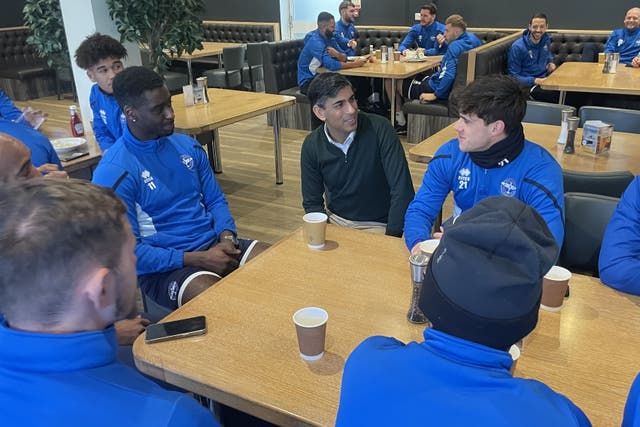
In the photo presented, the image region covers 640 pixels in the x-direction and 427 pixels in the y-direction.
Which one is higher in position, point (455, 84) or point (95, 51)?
point (95, 51)

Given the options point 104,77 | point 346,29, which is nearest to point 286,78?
point 346,29

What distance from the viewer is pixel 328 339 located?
1.39 m

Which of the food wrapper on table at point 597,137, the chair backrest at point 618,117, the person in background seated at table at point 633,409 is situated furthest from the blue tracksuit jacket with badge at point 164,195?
the chair backrest at point 618,117

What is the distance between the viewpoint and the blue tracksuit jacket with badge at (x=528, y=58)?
6078mm

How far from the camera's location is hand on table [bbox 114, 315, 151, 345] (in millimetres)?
1772

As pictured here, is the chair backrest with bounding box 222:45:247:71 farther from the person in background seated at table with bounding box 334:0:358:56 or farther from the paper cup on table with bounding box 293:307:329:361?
the paper cup on table with bounding box 293:307:329:361

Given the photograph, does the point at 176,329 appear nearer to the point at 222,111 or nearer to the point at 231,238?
the point at 231,238

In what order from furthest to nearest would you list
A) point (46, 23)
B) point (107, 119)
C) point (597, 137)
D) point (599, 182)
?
point (46, 23) → point (107, 119) → point (597, 137) → point (599, 182)

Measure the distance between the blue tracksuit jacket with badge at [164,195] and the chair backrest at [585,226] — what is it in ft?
4.70

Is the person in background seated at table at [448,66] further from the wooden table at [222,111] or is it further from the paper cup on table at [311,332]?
the paper cup on table at [311,332]

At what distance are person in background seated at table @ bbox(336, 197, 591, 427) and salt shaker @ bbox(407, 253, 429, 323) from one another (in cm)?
50

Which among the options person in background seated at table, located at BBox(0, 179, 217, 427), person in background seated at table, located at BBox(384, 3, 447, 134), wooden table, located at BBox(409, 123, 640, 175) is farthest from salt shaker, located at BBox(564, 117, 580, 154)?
person in background seated at table, located at BBox(384, 3, 447, 134)

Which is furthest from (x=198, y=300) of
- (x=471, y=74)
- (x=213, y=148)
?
(x=471, y=74)

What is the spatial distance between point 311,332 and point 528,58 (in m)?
5.76
